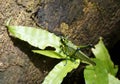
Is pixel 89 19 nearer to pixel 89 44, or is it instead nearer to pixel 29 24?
pixel 89 44

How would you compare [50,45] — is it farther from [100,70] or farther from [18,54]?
[100,70]

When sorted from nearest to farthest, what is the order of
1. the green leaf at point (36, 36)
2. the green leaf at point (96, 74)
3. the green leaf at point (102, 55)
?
the green leaf at point (36, 36) → the green leaf at point (96, 74) → the green leaf at point (102, 55)

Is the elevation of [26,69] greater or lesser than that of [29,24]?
lesser

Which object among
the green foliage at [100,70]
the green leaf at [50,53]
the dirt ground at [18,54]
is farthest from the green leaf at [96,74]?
the dirt ground at [18,54]

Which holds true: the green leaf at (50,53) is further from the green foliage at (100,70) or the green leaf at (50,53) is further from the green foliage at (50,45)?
the green foliage at (100,70)

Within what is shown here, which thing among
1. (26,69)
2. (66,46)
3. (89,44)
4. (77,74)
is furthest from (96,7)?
(26,69)

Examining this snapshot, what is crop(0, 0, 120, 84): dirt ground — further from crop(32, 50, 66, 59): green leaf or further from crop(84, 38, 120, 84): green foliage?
crop(84, 38, 120, 84): green foliage
